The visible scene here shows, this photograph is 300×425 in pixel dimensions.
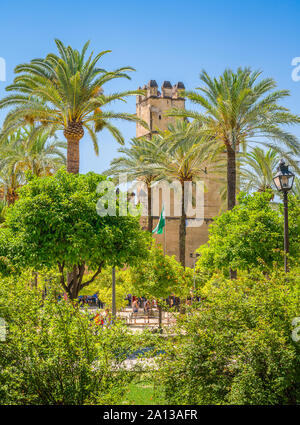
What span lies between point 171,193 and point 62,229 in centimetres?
3497

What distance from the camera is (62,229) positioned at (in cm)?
1286

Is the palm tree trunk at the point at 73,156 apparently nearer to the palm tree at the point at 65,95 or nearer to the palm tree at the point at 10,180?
the palm tree at the point at 65,95

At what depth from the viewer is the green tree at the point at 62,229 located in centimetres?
1276

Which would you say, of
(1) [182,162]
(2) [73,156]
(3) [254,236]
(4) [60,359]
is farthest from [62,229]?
(1) [182,162]

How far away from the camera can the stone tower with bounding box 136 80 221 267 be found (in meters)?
43.3

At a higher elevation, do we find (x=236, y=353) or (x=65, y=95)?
(x=65, y=95)

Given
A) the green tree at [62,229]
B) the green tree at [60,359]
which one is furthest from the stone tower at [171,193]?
Answer: the green tree at [60,359]

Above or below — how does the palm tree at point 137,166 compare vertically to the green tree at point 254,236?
above

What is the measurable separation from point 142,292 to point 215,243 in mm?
3596

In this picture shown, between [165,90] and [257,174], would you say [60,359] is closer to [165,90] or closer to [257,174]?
[257,174]

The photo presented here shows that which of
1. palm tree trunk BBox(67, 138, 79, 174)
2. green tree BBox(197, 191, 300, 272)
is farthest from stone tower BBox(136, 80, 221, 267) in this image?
palm tree trunk BBox(67, 138, 79, 174)

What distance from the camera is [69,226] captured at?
1285 cm
